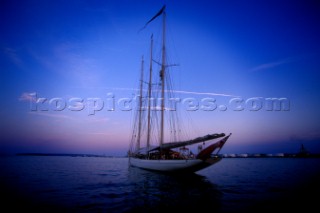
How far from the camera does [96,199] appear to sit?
1661cm

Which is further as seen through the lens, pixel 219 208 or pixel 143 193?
pixel 143 193

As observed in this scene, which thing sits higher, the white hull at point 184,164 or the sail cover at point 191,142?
the sail cover at point 191,142

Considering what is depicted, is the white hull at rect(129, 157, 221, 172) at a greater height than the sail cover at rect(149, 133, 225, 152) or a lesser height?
lesser

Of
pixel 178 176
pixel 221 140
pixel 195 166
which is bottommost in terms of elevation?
pixel 178 176

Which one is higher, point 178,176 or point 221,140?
point 221,140

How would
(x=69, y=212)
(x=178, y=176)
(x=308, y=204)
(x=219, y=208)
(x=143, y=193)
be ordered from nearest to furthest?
(x=69, y=212), (x=219, y=208), (x=308, y=204), (x=143, y=193), (x=178, y=176)

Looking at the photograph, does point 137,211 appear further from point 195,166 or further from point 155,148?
point 155,148

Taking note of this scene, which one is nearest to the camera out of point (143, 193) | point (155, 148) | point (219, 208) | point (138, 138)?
point (219, 208)

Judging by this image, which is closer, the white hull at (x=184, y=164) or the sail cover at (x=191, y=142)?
the white hull at (x=184, y=164)

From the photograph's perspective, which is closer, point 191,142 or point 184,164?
point 184,164

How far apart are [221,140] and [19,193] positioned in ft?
81.1

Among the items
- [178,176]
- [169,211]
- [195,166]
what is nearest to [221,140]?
[195,166]

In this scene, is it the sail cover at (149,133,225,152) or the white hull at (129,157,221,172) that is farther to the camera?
the sail cover at (149,133,225,152)

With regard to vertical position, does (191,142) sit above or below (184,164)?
above
